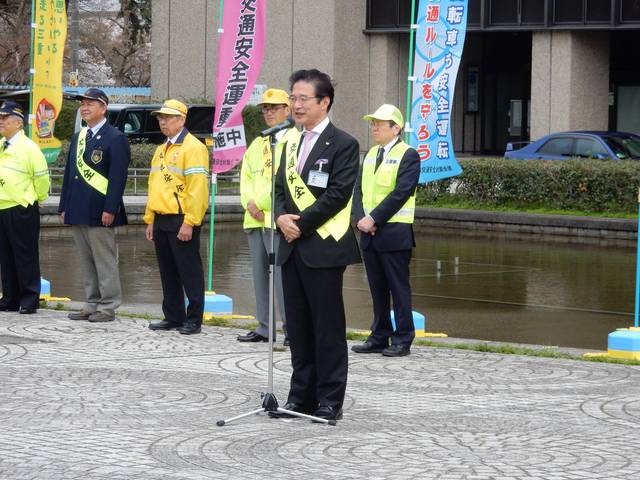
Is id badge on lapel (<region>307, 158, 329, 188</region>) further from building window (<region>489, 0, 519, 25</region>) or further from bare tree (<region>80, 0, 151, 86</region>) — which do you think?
bare tree (<region>80, 0, 151, 86</region>)

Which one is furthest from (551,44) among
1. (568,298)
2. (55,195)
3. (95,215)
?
(95,215)

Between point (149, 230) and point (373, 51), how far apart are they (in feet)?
92.6

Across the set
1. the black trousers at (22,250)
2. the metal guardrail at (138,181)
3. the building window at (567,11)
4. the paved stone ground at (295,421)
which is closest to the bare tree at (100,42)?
Answer: the building window at (567,11)

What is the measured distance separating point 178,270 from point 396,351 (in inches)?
87.7

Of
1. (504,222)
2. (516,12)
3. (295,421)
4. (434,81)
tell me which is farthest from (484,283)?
(516,12)

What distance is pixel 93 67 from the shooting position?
2832 inches

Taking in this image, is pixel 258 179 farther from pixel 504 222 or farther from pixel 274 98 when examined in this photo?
pixel 504 222

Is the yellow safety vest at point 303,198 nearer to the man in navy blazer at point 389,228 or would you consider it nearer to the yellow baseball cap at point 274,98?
the man in navy blazer at point 389,228

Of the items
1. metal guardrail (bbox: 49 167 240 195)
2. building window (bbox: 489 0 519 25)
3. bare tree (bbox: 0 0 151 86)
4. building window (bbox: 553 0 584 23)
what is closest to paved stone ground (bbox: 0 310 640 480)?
metal guardrail (bbox: 49 167 240 195)

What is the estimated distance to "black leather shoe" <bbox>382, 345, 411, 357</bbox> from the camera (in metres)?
10.1

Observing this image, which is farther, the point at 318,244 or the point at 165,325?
the point at 165,325

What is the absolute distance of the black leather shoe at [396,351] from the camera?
10.1 meters

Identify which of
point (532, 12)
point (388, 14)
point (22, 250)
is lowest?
point (22, 250)

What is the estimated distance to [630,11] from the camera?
34406 millimetres
